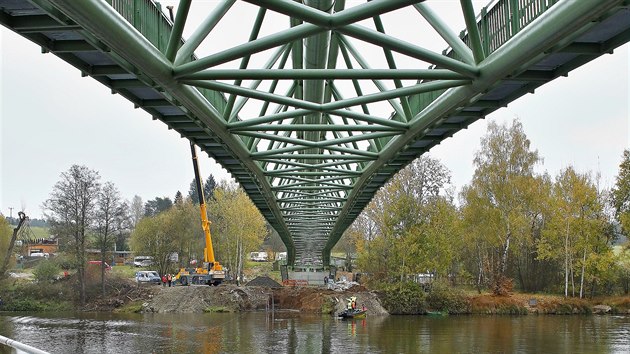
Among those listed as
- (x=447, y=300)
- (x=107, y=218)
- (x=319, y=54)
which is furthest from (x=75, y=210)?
(x=319, y=54)

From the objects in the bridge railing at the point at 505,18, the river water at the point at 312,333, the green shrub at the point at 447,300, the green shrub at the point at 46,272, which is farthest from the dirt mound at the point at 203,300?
the bridge railing at the point at 505,18

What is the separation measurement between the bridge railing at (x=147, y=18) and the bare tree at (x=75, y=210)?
176 ft

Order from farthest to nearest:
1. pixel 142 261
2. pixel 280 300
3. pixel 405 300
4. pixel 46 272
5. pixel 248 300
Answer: pixel 142 261, pixel 46 272, pixel 280 300, pixel 248 300, pixel 405 300

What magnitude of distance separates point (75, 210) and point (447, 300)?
35.5 metres

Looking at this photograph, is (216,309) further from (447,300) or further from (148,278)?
(447,300)

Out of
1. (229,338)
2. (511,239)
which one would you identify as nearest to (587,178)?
(511,239)

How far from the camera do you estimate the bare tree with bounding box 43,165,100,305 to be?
6328 cm

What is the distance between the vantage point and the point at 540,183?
202ft

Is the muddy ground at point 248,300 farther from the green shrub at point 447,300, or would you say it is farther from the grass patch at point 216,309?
the green shrub at point 447,300

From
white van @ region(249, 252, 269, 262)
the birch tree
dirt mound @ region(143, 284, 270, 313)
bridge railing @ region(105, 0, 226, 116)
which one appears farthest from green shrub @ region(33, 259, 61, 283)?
bridge railing @ region(105, 0, 226, 116)

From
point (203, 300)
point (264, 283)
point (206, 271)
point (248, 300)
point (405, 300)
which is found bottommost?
point (248, 300)

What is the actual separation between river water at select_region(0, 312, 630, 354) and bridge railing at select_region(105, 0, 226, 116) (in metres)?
22.3

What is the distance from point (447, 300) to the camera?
189ft

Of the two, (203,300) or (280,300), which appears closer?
(203,300)
